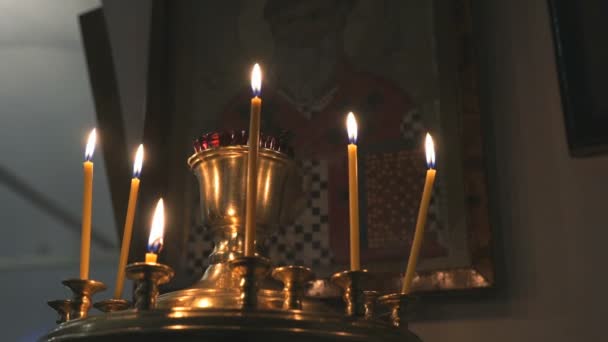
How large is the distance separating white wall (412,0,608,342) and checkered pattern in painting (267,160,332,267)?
0.65ft

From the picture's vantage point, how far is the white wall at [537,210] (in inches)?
39.8

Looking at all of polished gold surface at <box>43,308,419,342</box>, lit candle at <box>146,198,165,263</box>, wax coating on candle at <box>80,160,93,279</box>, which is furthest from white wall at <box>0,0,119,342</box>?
polished gold surface at <box>43,308,419,342</box>

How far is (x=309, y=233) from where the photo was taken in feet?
3.79

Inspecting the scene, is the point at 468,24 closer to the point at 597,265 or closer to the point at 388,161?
the point at 388,161

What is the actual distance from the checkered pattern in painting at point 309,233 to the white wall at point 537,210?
198 millimetres

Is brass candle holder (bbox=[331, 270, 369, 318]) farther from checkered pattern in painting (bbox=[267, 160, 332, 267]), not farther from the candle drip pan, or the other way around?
checkered pattern in painting (bbox=[267, 160, 332, 267])

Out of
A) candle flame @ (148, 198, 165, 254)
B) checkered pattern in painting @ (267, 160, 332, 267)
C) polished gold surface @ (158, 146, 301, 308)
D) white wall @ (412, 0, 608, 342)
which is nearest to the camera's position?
candle flame @ (148, 198, 165, 254)

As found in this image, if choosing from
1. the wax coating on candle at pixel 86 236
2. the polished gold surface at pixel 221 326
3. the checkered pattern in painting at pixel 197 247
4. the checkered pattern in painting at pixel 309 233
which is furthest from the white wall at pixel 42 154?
the polished gold surface at pixel 221 326

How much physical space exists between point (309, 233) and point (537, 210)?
0.35 m

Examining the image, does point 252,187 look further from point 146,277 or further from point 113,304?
point 113,304

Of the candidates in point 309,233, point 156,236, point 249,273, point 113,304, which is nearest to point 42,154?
point 309,233

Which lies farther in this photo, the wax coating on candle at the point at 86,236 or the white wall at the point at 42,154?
the white wall at the point at 42,154

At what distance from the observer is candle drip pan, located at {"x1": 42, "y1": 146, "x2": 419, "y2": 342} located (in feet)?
1.71

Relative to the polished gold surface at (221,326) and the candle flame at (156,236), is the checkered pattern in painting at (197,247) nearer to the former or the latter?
the candle flame at (156,236)
